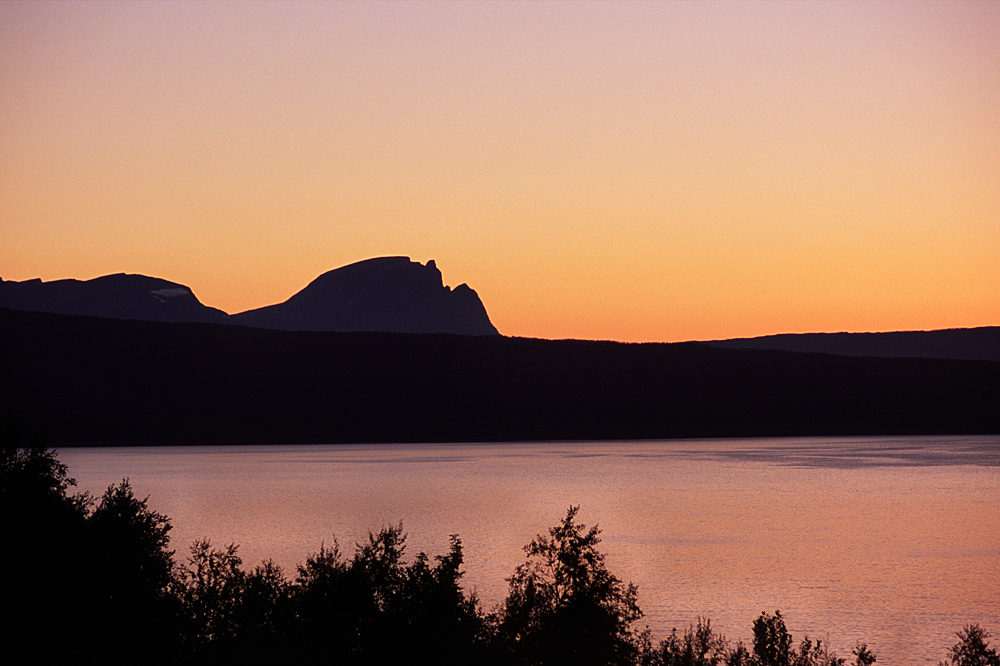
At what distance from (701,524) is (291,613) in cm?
6230

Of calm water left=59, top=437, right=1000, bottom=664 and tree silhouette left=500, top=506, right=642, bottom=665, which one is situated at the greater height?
tree silhouette left=500, top=506, right=642, bottom=665

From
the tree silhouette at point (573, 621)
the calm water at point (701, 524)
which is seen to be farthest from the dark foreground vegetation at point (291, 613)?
the calm water at point (701, 524)

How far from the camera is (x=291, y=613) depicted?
26906 millimetres

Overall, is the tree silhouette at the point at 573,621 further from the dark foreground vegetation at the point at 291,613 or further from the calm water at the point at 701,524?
the calm water at the point at 701,524

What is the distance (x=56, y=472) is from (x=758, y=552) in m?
49.2

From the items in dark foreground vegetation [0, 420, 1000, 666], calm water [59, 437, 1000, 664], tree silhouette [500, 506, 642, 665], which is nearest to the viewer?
dark foreground vegetation [0, 420, 1000, 666]

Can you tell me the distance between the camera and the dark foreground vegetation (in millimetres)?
24891

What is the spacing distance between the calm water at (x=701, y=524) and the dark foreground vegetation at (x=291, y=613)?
1659 cm

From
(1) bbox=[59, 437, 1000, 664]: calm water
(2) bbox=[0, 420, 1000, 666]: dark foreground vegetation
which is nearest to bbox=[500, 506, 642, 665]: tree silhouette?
(2) bbox=[0, 420, 1000, 666]: dark foreground vegetation

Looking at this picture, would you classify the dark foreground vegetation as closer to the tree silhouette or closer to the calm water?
the tree silhouette

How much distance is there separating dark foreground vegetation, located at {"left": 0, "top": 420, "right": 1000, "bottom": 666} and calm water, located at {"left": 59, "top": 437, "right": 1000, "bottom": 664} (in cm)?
1659

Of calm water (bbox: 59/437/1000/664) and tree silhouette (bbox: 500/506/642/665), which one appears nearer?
tree silhouette (bbox: 500/506/642/665)

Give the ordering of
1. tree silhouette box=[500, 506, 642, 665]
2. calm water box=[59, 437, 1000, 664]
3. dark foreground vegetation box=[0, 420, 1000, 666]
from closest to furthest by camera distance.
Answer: dark foreground vegetation box=[0, 420, 1000, 666]
tree silhouette box=[500, 506, 642, 665]
calm water box=[59, 437, 1000, 664]

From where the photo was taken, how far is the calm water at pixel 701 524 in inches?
1925
